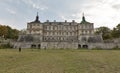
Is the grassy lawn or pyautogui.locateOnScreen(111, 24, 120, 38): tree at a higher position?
pyautogui.locateOnScreen(111, 24, 120, 38): tree

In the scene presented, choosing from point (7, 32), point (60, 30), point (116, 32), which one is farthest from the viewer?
point (60, 30)

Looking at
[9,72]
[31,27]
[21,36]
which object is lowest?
[9,72]

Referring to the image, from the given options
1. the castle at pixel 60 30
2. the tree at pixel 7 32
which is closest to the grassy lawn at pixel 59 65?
the castle at pixel 60 30

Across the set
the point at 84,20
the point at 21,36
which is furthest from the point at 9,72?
the point at 84,20

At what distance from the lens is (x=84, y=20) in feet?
258

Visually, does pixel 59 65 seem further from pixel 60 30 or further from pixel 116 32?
pixel 116 32

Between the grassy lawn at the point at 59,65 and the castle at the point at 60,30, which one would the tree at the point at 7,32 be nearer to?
the castle at the point at 60,30

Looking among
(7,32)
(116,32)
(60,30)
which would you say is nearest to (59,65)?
(60,30)

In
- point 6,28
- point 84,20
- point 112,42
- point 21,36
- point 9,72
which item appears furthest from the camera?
point 84,20

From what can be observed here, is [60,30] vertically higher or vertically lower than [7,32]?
higher

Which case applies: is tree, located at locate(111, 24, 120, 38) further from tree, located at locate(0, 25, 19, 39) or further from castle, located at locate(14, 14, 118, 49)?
tree, located at locate(0, 25, 19, 39)

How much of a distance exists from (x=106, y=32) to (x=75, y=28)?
60.7 ft

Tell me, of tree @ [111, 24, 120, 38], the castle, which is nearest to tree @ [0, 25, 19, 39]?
the castle

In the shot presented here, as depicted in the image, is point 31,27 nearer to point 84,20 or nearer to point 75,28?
point 75,28
